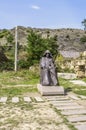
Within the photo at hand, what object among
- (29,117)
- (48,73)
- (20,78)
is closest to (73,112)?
(29,117)

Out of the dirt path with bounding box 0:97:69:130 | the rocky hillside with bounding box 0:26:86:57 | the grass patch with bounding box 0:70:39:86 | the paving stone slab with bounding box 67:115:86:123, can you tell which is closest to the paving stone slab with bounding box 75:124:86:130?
the dirt path with bounding box 0:97:69:130

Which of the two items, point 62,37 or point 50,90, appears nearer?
point 50,90

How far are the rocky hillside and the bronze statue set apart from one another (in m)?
30.5

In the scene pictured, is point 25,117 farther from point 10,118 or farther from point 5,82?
point 5,82

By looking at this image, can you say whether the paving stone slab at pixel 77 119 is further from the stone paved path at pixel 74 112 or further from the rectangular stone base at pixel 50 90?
the rectangular stone base at pixel 50 90

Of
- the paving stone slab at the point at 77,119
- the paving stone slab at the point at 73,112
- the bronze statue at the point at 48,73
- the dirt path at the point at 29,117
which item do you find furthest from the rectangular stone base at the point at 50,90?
the paving stone slab at the point at 77,119

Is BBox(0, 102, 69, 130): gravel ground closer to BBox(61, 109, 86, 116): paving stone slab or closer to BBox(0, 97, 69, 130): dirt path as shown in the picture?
BBox(0, 97, 69, 130): dirt path

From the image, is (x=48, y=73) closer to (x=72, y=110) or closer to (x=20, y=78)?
(x=72, y=110)

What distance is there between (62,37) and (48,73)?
41750 millimetres

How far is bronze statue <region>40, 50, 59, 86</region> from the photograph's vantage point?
31.4 ft

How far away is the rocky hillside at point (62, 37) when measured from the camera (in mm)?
43944

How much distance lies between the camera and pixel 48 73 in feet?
32.0

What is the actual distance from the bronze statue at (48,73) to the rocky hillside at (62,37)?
100.0ft

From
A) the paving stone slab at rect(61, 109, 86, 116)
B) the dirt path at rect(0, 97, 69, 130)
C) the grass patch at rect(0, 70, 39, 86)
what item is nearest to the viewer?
the dirt path at rect(0, 97, 69, 130)
